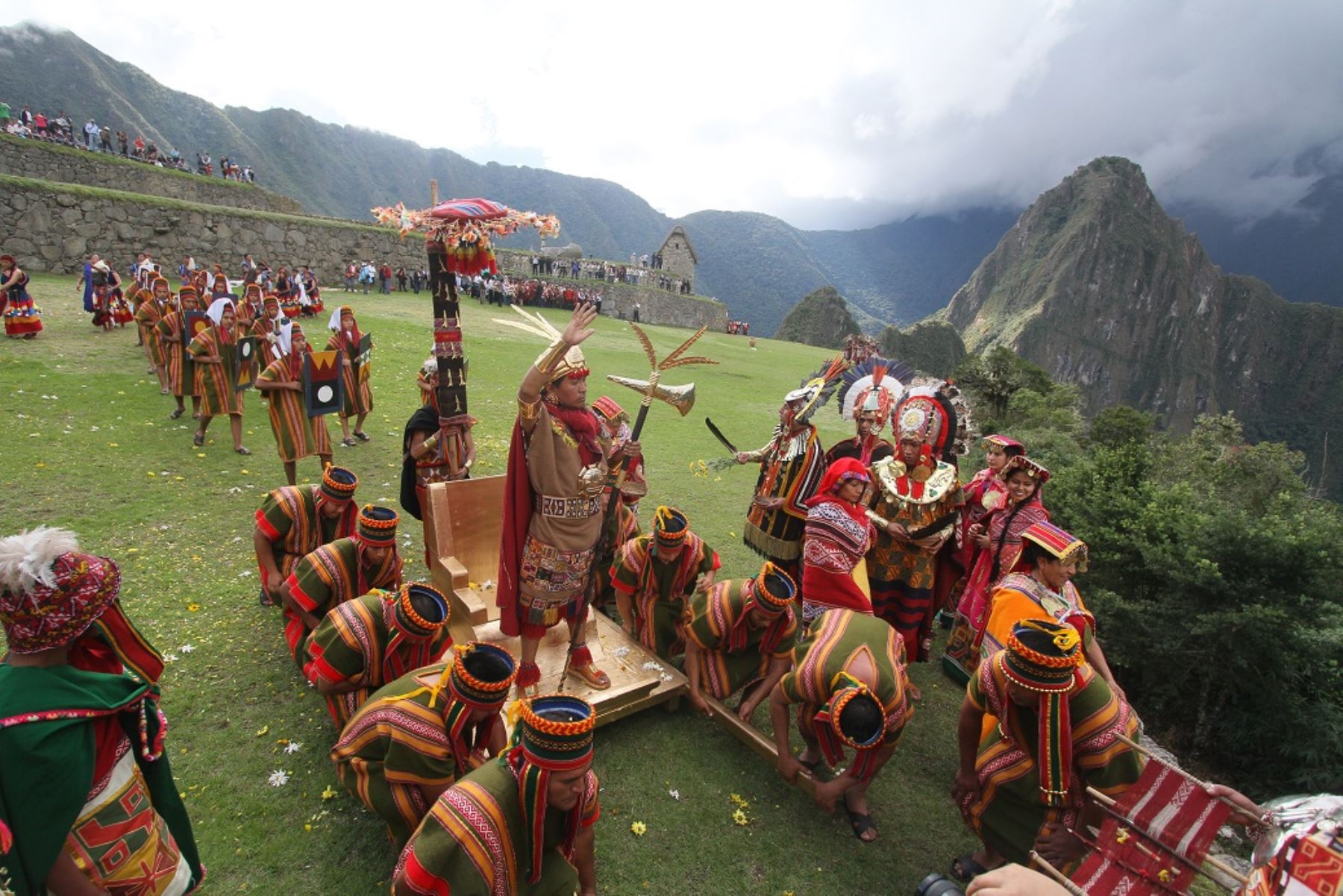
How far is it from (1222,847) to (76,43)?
91.8m

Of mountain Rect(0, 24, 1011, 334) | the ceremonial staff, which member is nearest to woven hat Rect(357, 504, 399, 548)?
the ceremonial staff

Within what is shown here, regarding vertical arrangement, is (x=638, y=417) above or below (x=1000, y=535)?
above

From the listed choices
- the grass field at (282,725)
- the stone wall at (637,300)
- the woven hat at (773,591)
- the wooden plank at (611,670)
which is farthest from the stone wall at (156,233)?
the woven hat at (773,591)

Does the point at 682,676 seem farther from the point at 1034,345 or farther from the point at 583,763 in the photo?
the point at 1034,345

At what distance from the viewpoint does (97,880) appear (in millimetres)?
2176

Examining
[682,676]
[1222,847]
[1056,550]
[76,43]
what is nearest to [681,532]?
[682,676]

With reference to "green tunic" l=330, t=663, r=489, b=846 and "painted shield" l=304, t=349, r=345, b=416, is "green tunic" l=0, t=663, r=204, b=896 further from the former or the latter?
"painted shield" l=304, t=349, r=345, b=416

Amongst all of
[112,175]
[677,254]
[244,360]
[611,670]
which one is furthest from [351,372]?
[677,254]

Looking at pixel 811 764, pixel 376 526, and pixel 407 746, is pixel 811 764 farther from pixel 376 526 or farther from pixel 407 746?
pixel 376 526

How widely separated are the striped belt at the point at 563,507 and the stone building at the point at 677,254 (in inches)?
1937

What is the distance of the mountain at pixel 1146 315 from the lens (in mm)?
79938

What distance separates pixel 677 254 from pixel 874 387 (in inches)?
1912

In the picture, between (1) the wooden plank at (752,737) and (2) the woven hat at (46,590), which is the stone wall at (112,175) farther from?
(1) the wooden plank at (752,737)

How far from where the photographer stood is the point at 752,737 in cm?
424
